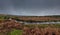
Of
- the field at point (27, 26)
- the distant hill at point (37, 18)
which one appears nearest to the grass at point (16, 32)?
the field at point (27, 26)

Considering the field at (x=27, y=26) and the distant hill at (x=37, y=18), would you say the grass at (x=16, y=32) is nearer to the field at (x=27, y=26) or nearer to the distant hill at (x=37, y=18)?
the field at (x=27, y=26)

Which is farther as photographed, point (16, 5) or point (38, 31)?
point (16, 5)

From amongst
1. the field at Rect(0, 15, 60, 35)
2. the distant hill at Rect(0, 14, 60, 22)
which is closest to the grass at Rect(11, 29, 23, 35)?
the field at Rect(0, 15, 60, 35)

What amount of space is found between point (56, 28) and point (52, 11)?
0.83ft

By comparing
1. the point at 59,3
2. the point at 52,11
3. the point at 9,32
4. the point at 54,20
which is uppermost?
the point at 59,3

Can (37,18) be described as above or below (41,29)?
above

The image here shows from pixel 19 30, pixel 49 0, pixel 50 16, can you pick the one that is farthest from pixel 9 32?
pixel 49 0

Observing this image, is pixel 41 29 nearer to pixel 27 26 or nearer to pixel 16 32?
pixel 27 26

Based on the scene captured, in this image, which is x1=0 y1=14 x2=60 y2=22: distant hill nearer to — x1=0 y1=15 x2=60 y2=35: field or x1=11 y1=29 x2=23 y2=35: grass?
x1=0 y1=15 x2=60 y2=35: field

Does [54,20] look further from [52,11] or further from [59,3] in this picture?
[59,3]

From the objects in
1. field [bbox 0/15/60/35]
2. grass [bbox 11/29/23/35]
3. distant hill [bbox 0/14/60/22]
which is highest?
distant hill [bbox 0/14/60/22]

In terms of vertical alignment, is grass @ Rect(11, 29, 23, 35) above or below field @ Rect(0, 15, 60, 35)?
below

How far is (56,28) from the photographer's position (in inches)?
58.4

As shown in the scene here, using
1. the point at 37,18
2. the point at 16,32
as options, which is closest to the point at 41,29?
the point at 37,18
